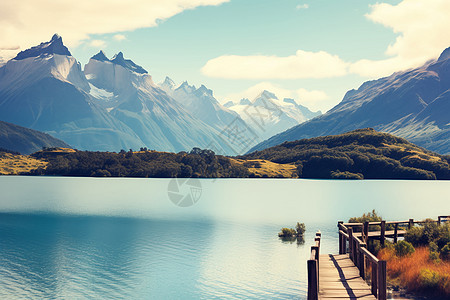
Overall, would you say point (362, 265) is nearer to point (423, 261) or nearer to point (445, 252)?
point (423, 261)

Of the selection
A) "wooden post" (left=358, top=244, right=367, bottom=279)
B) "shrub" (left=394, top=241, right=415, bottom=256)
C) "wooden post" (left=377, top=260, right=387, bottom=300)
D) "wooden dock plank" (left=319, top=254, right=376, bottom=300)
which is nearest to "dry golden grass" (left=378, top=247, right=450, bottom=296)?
"shrub" (left=394, top=241, right=415, bottom=256)

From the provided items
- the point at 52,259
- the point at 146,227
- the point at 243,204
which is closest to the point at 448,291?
the point at 52,259

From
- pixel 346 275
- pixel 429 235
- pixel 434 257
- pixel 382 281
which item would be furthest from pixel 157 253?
pixel 382 281

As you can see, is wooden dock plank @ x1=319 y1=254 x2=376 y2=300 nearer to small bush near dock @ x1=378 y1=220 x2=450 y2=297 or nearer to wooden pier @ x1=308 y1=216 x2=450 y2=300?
wooden pier @ x1=308 y1=216 x2=450 y2=300

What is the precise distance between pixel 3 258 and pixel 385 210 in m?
66.9

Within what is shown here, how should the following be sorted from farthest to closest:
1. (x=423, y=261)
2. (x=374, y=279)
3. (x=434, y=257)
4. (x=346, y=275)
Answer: (x=434, y=257), (x=423, y=261), (x=346, y=275), (x=374, y=279)

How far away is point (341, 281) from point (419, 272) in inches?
277

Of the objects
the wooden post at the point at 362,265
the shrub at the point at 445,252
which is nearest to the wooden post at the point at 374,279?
the wooden post at the point at 362,265

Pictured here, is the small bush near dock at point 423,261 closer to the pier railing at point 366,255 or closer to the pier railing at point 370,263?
the pier railing at point 366,255

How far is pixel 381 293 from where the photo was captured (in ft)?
69.8

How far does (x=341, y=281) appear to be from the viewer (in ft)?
88.6

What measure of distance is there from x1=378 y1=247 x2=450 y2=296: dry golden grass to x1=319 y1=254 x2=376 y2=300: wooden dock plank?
131 inches

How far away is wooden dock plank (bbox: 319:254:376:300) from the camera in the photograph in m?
23.9

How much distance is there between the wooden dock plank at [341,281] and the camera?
78.3 ft
